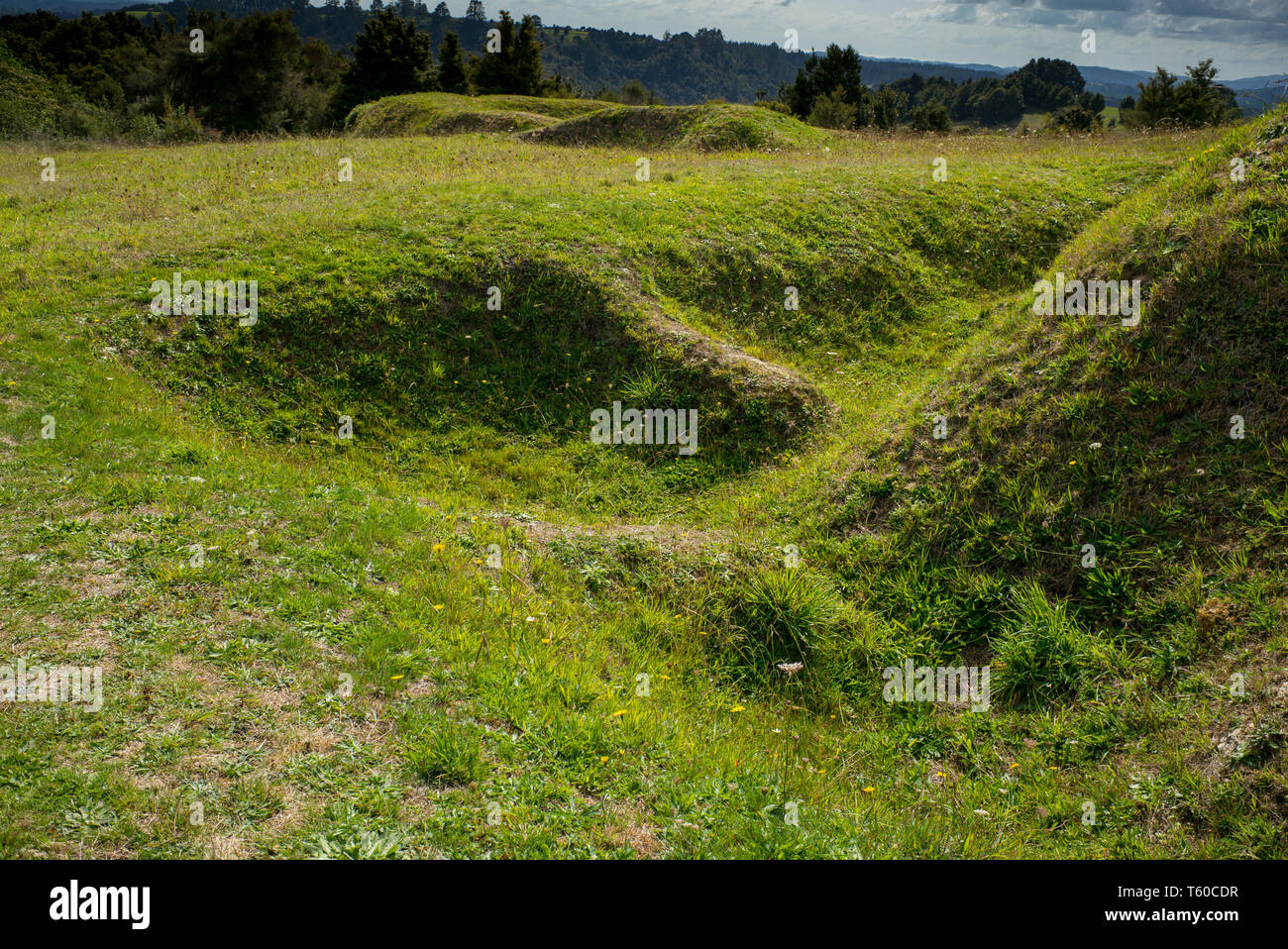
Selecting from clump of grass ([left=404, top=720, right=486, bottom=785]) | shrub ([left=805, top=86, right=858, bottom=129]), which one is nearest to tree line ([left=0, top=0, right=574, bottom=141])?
shrub ([left=805, top=86, right=858, bottom=129])

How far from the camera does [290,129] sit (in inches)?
2263

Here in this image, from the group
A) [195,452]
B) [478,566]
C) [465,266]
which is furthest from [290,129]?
[478,566]

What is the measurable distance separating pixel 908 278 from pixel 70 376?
17205mm

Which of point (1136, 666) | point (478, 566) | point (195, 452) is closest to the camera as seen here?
point (1136, 666)

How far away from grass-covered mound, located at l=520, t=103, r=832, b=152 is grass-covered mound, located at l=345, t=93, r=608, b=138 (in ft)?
9.22

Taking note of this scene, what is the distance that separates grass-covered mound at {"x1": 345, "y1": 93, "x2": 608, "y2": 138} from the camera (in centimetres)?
3641

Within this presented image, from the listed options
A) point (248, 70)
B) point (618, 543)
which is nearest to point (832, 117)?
point (618, 543)

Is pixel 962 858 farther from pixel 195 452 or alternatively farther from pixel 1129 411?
pixel 195 452

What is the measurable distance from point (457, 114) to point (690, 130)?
41.7 feet

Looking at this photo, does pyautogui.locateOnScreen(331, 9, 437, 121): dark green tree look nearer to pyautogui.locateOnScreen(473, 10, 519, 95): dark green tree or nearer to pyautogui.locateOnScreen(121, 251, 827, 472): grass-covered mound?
pyautogui.locateOnScreen(473, 10, 519, 95): dark green tree

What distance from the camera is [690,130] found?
3284 centimetres

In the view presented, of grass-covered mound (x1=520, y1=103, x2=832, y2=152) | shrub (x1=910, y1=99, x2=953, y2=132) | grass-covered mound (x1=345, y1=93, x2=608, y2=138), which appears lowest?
Answer: grass-covered mound (x1=520, y1=103, x2=832, y2=152)

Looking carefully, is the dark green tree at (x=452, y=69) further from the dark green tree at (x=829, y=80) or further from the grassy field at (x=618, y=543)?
the grassy field at (x=618, y=543)

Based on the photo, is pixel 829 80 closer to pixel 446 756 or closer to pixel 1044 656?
pixel 1044 656
